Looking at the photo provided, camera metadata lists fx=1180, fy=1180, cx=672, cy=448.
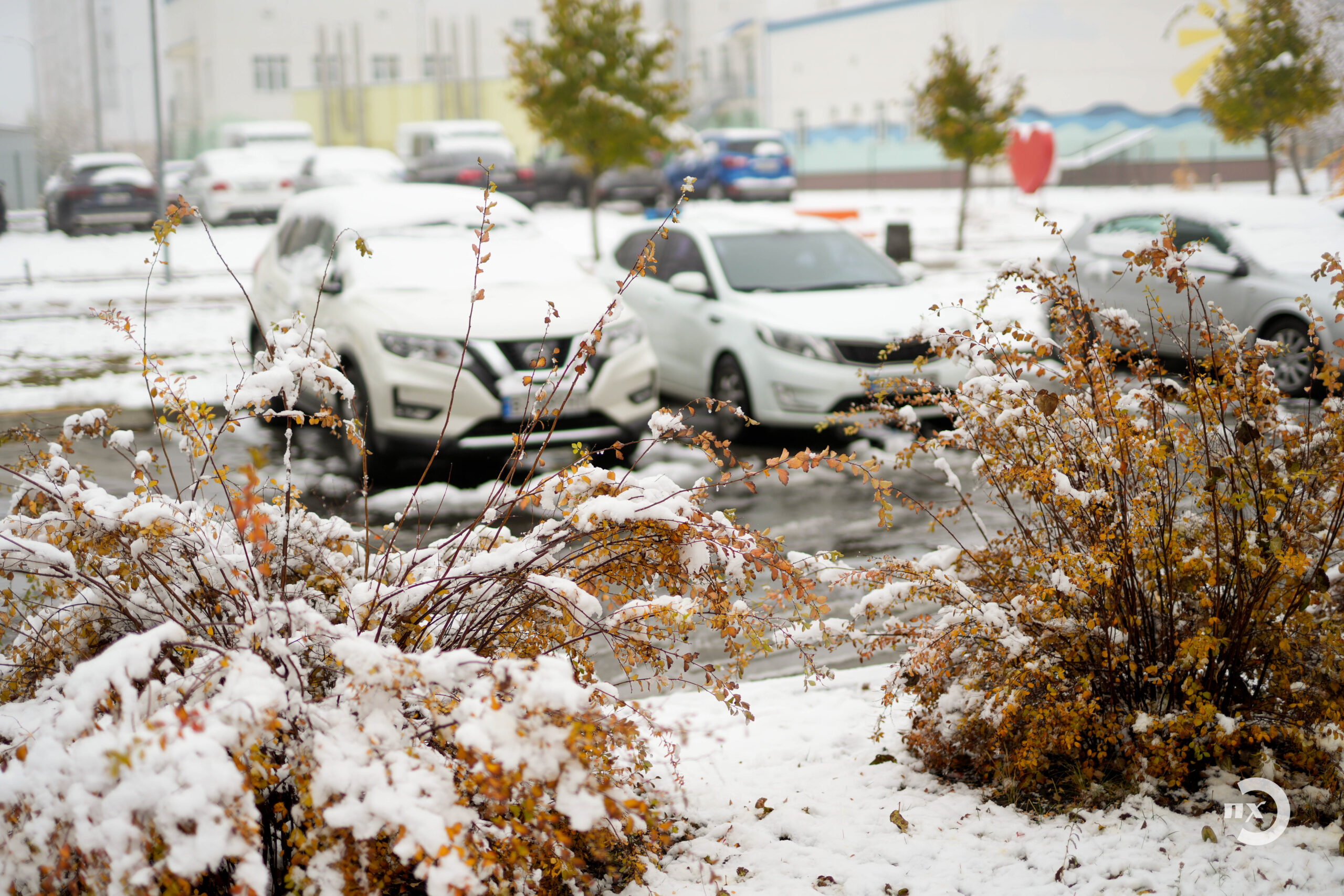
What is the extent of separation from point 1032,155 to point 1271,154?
7144 mm

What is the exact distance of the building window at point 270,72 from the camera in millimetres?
45719

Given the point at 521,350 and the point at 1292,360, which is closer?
the point at 521,350

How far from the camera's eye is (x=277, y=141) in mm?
30062

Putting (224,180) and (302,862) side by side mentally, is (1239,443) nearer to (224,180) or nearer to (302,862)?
(302,862)

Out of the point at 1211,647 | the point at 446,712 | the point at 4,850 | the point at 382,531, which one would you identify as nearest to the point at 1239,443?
the point at 1211,647

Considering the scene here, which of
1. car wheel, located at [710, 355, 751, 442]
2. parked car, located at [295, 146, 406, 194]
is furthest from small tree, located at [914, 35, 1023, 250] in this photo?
car wheel, located at [710, 355, 751, 442]

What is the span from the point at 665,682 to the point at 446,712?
77 cm

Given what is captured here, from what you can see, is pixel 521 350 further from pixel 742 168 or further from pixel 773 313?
pixel 742 168

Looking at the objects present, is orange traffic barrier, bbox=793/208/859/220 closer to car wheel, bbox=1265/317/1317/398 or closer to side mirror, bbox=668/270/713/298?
car wheel, bbox=1265/317/1317/398

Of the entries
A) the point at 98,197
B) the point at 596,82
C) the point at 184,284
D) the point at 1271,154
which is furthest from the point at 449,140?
the point at 1271,154

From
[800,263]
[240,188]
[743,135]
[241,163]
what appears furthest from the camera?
[743,135]

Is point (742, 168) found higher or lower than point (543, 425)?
higher

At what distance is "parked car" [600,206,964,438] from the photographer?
809 cm

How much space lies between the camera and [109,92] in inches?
969
